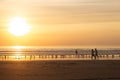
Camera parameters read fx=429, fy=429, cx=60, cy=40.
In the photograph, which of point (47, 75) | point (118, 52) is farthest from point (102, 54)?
point (47, 75)

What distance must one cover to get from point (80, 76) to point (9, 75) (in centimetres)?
460

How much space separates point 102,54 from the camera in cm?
5188

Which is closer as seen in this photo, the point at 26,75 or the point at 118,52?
the point at 26,75

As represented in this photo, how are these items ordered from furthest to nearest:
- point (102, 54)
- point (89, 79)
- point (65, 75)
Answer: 1. point (102, 54)
2. point (65, 75)
3. point (89, 79)

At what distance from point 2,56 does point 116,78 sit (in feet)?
101

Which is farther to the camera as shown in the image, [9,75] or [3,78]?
[9,75]

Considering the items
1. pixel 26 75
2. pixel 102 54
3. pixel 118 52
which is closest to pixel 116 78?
pixel 26 75

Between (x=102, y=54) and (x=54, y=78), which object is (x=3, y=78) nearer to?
(x=54, y=78)

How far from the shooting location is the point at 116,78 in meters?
24.7

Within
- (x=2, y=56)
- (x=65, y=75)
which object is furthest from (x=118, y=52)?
(x=65, y=75)

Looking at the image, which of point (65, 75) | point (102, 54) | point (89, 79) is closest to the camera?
point (89, 79)

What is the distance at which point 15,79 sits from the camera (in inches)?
988

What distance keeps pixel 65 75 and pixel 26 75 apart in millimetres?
2465

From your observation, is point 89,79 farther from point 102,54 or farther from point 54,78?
point 102,54
